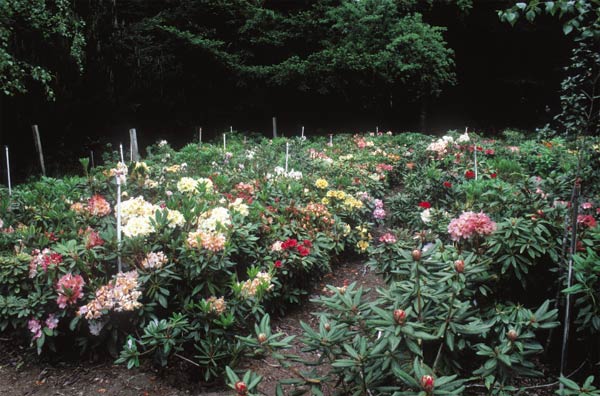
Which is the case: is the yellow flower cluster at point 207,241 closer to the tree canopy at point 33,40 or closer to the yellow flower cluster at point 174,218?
the yellow flower cluster at point 174,218

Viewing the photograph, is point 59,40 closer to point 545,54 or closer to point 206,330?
point 206,330

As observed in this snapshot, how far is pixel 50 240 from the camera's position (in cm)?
309

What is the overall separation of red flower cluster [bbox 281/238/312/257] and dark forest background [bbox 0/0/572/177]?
924 cm

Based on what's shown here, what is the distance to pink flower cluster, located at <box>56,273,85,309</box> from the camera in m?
2.49

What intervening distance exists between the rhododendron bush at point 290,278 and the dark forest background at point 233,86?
8649 millimetres

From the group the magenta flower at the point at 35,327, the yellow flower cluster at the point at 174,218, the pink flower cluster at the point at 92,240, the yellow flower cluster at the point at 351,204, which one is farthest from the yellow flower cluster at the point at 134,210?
the yellow flower cluster at the point at 351,204

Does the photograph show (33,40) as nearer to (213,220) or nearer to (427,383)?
(213,220)

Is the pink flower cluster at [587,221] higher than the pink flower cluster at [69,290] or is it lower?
higher

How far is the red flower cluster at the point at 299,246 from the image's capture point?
3353 mm

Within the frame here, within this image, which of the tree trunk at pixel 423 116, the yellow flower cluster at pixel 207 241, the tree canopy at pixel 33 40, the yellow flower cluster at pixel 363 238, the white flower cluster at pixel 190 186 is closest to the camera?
the yellow flower cluster at pixel 207 241

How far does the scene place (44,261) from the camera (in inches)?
105

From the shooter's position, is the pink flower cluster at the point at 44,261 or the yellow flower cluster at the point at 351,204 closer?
the pink flower cluster at the point at 44,261

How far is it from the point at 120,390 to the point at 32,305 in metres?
0.76

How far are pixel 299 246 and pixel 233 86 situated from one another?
1198 cm
